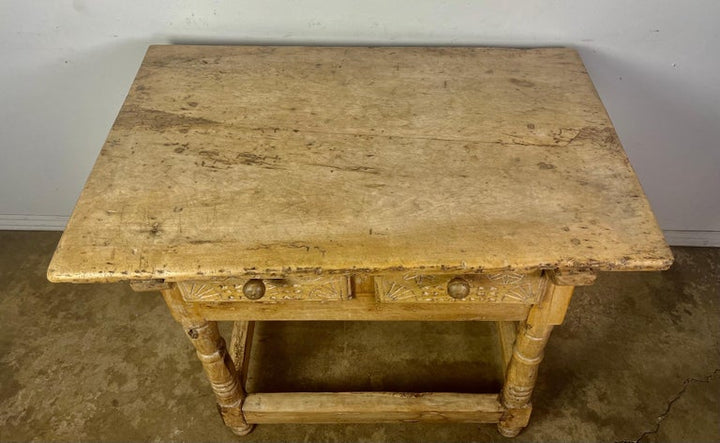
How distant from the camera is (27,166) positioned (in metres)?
2.20

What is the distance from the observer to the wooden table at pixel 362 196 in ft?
3.58

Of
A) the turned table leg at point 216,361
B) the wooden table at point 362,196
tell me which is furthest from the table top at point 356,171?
the turned table leg at point 216,361

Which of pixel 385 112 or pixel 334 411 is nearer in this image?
pixel 385 112

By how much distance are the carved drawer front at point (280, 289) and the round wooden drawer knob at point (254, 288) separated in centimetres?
2

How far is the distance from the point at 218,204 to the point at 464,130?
669 millimetres

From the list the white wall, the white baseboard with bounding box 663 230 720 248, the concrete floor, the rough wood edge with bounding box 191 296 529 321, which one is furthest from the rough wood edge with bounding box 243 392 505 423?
the white baseboard with bounding box 663 230 720 248

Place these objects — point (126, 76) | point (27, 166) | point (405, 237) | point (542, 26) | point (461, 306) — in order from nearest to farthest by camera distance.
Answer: point (405, 237), point (461, 306), point (542, 26), point (126, 76), point (27, 166)

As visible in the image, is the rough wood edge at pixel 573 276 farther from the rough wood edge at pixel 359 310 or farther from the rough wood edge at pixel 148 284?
the rough wood edge at pixel 148 284

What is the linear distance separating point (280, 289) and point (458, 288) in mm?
423

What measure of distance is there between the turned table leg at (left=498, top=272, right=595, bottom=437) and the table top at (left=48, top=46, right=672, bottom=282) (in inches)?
6.1

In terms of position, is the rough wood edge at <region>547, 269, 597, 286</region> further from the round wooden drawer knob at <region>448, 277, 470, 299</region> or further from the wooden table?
the round wooden drawer knob at <region>448, 277, 470, 299</region>

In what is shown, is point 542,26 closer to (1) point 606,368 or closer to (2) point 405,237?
(2) point 405,237

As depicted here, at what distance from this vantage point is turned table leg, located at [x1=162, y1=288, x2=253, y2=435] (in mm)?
1359

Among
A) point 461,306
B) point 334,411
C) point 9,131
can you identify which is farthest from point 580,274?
point 9,131
